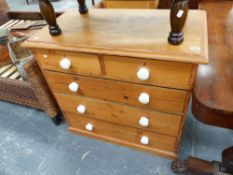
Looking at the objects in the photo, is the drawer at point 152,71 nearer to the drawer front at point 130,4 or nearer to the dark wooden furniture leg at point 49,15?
the dark wooden furniture leg at point 49,15

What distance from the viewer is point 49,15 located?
82 cm

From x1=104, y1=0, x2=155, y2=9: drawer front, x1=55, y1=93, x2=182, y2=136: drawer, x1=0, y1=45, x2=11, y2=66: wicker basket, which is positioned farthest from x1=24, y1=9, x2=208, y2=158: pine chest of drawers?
x1=0, y1=45, x2=11, y2=66: wicker basket

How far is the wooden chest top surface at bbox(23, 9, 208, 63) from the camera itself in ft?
2.25

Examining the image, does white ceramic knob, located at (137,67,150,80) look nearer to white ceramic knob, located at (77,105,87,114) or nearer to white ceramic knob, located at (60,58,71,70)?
white ceramic knob, located at (60,58,71,70)

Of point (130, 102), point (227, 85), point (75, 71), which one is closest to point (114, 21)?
point (75, 71)

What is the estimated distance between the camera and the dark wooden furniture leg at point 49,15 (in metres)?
0.79

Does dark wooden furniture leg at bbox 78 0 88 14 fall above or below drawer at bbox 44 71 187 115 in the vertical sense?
above

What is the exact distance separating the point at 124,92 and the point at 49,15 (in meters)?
0.49

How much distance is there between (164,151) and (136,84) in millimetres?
598

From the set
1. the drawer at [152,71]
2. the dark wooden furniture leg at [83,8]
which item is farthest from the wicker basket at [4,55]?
the drawer at [152,71]

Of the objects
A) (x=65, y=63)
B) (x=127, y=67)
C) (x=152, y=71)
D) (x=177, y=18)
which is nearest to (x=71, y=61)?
(x=65, y=63)

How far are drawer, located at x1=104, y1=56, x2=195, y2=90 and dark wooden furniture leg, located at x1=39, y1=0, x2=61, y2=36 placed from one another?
28 centimetres

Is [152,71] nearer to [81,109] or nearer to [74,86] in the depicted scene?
[74,86]

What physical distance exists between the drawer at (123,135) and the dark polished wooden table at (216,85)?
134 mm
